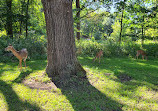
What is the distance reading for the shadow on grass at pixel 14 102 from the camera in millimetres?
3353

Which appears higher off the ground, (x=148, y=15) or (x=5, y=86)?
(x=148, y=15)

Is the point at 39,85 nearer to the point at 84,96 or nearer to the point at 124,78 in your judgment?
the point at 84,96

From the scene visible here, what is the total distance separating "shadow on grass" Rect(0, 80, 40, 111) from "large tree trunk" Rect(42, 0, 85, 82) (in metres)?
1.58

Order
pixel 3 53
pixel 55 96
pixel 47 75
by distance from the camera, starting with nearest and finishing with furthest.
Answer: pixel 55 96
pixel 47 75
pixel 3 53

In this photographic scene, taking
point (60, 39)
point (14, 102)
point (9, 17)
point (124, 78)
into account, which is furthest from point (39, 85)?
point (9, 17)

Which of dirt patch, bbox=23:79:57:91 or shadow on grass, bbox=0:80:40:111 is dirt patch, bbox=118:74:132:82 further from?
shadow on grass, bbox=0:80:40:111

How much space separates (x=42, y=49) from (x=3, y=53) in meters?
3.14

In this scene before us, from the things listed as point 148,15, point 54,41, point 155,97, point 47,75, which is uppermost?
point 148,15

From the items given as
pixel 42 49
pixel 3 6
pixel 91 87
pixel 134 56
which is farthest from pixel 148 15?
pixel 3 6

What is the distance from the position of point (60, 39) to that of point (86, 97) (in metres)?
2.39

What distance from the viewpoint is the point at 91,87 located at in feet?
15.2

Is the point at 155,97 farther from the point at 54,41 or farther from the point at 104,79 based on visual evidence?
the point at 54,41

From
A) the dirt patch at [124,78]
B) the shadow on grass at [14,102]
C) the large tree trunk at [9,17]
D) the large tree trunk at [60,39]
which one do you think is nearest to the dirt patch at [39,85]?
the large tree trunk at [60,39]

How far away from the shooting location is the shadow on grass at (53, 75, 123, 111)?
11.3 feet
